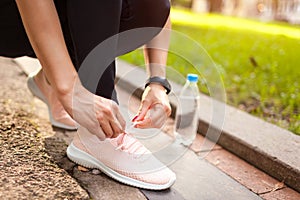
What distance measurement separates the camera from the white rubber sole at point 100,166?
116cm

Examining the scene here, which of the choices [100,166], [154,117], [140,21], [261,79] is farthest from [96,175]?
[261,79]

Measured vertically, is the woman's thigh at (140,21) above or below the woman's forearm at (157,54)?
above

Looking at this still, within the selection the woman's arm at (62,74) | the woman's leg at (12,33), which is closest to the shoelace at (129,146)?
the woman's arm at (62,74)

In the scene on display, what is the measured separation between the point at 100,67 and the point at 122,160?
0.30 m

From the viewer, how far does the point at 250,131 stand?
1.62m

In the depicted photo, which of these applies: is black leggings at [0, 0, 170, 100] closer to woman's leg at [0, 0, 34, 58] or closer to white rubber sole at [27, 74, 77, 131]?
woman's leg at [0, 0, 34, 58]

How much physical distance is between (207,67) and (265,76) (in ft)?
1.43

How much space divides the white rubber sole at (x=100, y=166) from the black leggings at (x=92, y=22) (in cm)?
21

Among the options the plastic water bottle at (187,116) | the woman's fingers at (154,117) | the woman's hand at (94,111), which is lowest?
the plastic water bottle at (187,116)

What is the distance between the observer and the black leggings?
1.08 metres

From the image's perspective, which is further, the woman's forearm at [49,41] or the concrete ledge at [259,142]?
the concrete ledge at [259,142]

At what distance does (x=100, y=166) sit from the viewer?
1.20 m

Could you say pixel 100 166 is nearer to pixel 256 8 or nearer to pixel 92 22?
pixel 92 22

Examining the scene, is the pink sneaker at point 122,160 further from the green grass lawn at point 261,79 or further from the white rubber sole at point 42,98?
the green grass lawn at point 261,79
